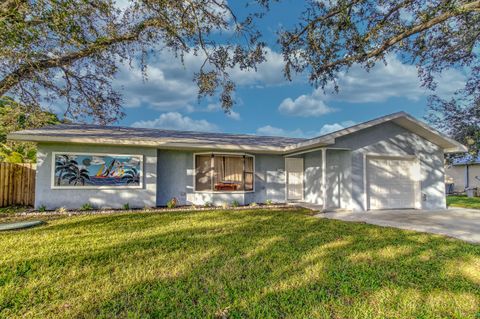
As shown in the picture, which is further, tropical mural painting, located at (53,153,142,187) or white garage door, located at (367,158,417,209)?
white garage door, located at (367,158,417,209)

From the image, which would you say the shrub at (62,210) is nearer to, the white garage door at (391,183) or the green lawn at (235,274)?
the green lawn at (235,274)

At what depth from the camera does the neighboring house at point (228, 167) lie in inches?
396

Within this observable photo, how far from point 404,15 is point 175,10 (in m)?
6.08

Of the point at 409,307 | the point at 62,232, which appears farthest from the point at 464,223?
the point at 62,232

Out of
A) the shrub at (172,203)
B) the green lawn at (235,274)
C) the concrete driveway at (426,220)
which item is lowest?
the green lawn at (235,274)

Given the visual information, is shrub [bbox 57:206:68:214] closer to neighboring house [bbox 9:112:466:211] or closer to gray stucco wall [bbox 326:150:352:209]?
neighboring house [bbox 9:112:466:211]

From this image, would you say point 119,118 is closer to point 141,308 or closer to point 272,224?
point 272,224

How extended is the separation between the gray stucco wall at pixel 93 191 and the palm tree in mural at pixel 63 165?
0.74 feet

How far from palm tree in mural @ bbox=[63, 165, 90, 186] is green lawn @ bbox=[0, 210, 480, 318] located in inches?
143

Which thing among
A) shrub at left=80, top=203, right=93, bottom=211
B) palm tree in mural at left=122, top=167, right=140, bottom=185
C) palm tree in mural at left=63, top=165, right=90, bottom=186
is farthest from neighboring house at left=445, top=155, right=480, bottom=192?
palm tree in mural at left=63, top=165, right=90, bottom=186

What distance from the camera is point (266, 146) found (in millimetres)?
11914

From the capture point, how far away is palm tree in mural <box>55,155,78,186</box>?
32.9ft

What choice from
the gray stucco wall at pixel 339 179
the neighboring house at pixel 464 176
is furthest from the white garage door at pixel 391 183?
the neighboring house at pixel 464 176

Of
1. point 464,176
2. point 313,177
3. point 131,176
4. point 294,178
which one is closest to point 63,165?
point 131,176
